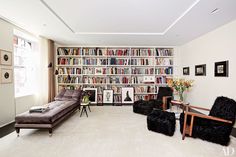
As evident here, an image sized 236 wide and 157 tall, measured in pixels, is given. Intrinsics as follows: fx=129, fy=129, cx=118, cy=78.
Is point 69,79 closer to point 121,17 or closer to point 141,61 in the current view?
point 141,61

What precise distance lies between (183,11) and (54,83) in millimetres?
5288

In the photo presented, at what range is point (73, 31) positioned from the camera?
409 cm

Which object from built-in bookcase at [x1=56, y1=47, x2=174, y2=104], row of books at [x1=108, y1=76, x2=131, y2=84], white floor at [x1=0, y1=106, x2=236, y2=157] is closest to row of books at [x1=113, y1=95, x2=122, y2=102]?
built-in bookcase at [x1=56, y1=47, x2=174, y2=104]

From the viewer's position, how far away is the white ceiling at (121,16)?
2.50 metres

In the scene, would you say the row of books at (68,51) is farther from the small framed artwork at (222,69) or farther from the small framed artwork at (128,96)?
Result: the small framed artwork at (222,69)

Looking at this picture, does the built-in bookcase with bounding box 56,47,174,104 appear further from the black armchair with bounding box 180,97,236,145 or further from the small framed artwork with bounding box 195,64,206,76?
the black armchair with bounding box 180,97,236,145

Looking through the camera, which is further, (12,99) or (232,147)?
(12,99)

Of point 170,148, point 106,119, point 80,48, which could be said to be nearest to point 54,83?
point 80,48

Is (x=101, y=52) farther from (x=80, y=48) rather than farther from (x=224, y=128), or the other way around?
(x=224, y=128)

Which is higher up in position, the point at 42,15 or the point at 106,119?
the point at 42,15

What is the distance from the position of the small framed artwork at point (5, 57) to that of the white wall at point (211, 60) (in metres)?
5.77

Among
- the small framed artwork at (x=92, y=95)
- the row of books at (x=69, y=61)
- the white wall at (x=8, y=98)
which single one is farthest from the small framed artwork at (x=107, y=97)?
the white wall at (x=8, y=98)

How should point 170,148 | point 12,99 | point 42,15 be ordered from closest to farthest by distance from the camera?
point 170,148 < point 42,15 < point 12,99

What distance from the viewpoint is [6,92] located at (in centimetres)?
346
